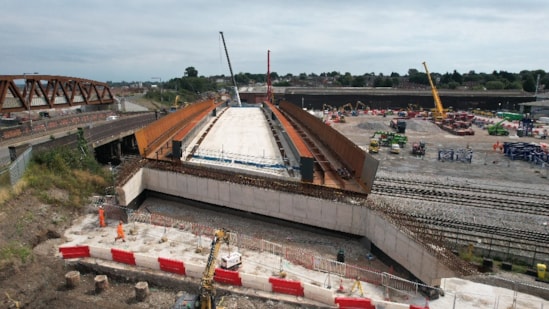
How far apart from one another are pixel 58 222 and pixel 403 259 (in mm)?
21272

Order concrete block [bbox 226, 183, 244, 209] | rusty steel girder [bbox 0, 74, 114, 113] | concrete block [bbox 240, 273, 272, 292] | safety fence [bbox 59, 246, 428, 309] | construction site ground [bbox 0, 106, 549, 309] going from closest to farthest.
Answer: safety fence [bbox 59, 246, 428, 309]
construction site ground [bbox 0, 106, 549, 309]
concrete block [bbox 240, 273, 272, 292]
concrete block [bbox 226, 183, 244, 209]
rusty steel girder [bbox 0, 74, 114, 113]

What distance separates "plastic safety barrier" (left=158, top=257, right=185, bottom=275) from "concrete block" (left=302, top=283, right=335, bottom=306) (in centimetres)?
619

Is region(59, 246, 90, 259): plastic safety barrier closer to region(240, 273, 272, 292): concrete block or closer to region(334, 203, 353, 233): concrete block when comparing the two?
region(240, 273, 272, 292): concrete block

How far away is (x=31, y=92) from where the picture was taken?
1528 inches

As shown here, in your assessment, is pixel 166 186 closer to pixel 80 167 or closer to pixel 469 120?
pixel 80 167

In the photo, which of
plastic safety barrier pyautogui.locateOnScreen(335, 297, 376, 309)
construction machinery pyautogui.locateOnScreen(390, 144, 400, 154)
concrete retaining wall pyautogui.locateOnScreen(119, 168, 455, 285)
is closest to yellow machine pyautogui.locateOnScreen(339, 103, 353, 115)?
construction machinery pyautogui.locateOnScreen(390, 144, 400, 154)

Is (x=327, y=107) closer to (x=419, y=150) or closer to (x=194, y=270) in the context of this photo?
(x=419, y=150)

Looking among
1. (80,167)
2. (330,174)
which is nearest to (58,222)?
(80,167)

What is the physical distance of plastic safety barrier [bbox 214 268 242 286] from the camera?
54.3 feet

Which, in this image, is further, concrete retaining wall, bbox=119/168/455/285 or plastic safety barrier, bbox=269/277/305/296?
concrete retaining wall, bbox=119/168/455/285

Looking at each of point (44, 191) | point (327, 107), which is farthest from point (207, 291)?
point (327, 107)

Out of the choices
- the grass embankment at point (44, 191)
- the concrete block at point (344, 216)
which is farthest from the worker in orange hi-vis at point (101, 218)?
the concrete block at point (344, 216)

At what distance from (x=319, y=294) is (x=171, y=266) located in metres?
7.52

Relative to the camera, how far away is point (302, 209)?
23.0 m
